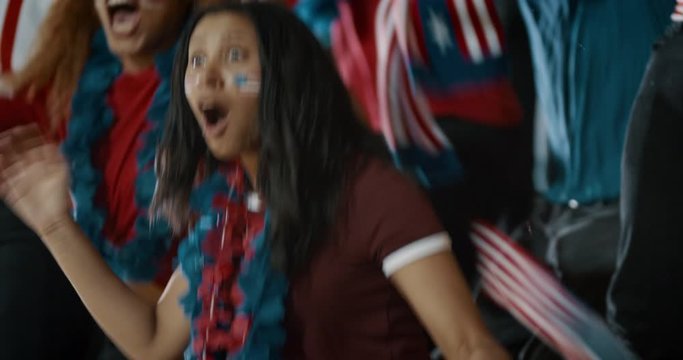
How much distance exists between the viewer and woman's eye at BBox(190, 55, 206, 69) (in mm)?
951

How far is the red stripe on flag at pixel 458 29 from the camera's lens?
0.97 meters

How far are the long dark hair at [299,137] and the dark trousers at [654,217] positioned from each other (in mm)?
250

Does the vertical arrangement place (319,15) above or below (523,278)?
above

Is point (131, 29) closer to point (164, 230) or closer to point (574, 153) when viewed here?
point (164, 230)

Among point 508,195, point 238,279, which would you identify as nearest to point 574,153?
point 508,195

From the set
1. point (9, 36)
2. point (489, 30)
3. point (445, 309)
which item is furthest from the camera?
point (9, 36)

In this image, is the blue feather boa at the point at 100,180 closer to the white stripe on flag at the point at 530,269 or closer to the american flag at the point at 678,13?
the white stripe on flag at the point at 530,269

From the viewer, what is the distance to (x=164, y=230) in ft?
3.33

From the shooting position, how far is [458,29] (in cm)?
98

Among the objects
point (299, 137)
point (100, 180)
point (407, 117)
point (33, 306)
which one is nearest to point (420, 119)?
point (407, 117)

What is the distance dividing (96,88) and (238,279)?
0.88 ft

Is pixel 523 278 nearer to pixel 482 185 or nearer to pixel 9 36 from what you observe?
pixel 482 185

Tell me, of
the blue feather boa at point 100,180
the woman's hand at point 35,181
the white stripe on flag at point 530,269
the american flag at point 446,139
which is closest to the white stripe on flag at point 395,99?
the american flag at point 446,139

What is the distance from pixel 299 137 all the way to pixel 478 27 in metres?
0.20
